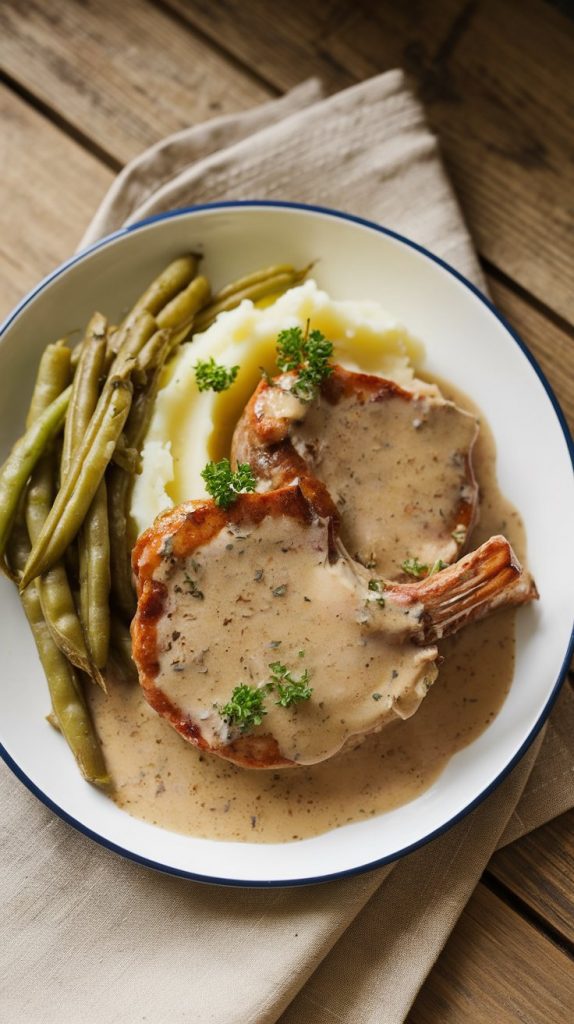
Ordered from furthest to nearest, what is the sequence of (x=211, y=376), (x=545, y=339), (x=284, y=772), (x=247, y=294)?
1. (x=545, y=339)
2. (x=247, y=294)
3. (x=284, y=772)
4. (x=211, y=376)

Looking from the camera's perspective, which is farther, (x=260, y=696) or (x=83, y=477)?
(x=83, y=477)

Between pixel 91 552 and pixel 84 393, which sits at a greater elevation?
pixel 84 393

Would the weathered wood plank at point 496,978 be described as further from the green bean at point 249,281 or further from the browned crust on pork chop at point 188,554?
the green bean at point 249,281

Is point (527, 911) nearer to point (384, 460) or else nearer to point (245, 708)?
point (245, 708)

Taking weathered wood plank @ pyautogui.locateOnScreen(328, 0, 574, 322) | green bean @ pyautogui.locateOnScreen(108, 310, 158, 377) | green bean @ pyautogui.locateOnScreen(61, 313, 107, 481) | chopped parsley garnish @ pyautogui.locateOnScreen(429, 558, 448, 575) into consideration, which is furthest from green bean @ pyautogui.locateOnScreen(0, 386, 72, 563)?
weathered wood plank @ pyautogui.locateOnScreen(328, 0, 574, 322)

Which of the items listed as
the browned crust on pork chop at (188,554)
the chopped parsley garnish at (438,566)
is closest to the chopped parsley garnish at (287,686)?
the browned crust on pork chop at (188,554)

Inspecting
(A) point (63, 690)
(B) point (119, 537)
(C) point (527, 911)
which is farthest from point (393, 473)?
(C) point (527, 911)
